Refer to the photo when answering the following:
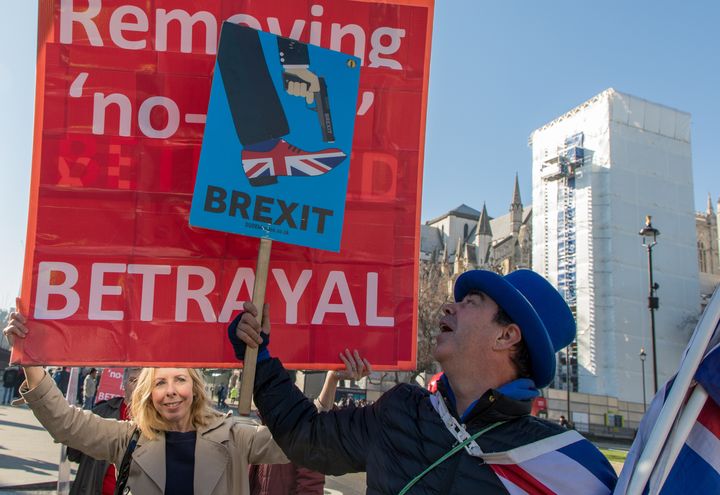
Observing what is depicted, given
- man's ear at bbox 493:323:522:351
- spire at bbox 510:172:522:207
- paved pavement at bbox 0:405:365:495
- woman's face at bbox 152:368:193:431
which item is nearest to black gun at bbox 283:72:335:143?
man's ear at bbox 493:323:522:351

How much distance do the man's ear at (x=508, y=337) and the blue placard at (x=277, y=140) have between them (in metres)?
0.78

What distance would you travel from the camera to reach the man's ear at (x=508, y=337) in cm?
217

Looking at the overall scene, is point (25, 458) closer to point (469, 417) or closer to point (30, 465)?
point (30, 465)

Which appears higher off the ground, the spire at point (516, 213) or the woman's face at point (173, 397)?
the spire at point (516, 213)

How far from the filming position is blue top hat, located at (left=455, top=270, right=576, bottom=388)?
2.13m

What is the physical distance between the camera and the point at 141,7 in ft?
9.63

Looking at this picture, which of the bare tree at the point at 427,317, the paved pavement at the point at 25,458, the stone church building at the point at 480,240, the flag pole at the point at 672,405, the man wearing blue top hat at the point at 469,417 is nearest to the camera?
the flag pole at the point at 672,405

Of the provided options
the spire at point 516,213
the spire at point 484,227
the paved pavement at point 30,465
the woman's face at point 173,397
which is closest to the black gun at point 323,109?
the woman's face at point 173,397

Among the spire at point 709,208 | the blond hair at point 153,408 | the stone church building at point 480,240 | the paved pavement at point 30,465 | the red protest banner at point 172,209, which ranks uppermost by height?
the spire at point 709,208

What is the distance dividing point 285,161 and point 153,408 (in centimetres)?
130

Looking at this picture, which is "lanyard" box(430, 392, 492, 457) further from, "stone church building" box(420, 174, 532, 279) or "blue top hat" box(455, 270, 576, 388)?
"stone church building" box(420, 174, 532, 279)

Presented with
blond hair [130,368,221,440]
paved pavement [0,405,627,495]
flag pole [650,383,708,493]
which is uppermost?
flag pole [650,383,708,493]

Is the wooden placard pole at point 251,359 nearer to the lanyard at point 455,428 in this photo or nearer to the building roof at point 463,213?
the lanyard at point 455,428

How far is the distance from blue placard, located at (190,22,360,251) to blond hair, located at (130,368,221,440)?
1015 mm
